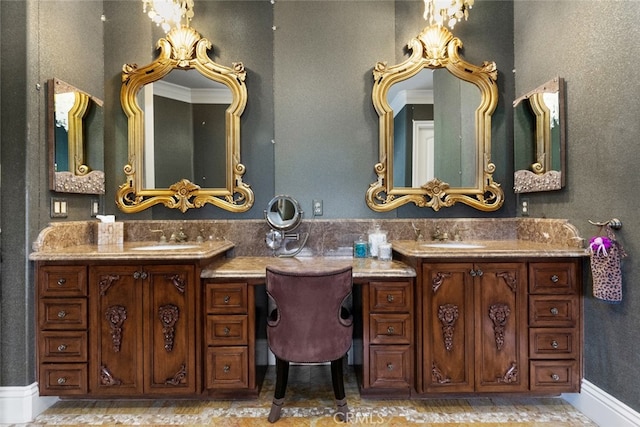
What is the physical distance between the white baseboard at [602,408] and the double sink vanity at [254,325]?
95mm

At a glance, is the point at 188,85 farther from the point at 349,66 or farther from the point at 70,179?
the point at 349,66

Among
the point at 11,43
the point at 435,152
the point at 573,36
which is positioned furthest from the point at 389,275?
the point at 11,43

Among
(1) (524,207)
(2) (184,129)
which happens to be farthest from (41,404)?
(1) (524,207)

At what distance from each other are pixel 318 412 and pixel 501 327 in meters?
1.19

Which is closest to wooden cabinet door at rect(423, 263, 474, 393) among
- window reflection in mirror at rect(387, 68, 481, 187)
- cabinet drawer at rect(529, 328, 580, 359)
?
cabinet drawer at rect(529, 328, 580, 359)

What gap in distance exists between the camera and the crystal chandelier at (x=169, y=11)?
7.64 ft

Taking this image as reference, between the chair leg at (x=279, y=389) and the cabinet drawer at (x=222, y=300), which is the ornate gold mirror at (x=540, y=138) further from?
the cabinet drawer at (x=222, y=300)

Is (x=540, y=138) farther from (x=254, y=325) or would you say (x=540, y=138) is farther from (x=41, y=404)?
(x=41, y=404)

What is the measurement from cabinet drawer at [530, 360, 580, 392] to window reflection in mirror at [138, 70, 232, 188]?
8.00ft

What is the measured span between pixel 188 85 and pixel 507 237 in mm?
2782

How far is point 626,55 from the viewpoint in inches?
68.4

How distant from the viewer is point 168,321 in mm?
1942

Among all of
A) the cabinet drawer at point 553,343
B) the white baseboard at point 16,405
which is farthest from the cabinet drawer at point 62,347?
the cabinet drawer at point 553,343

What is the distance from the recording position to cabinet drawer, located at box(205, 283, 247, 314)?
197 centimetres
